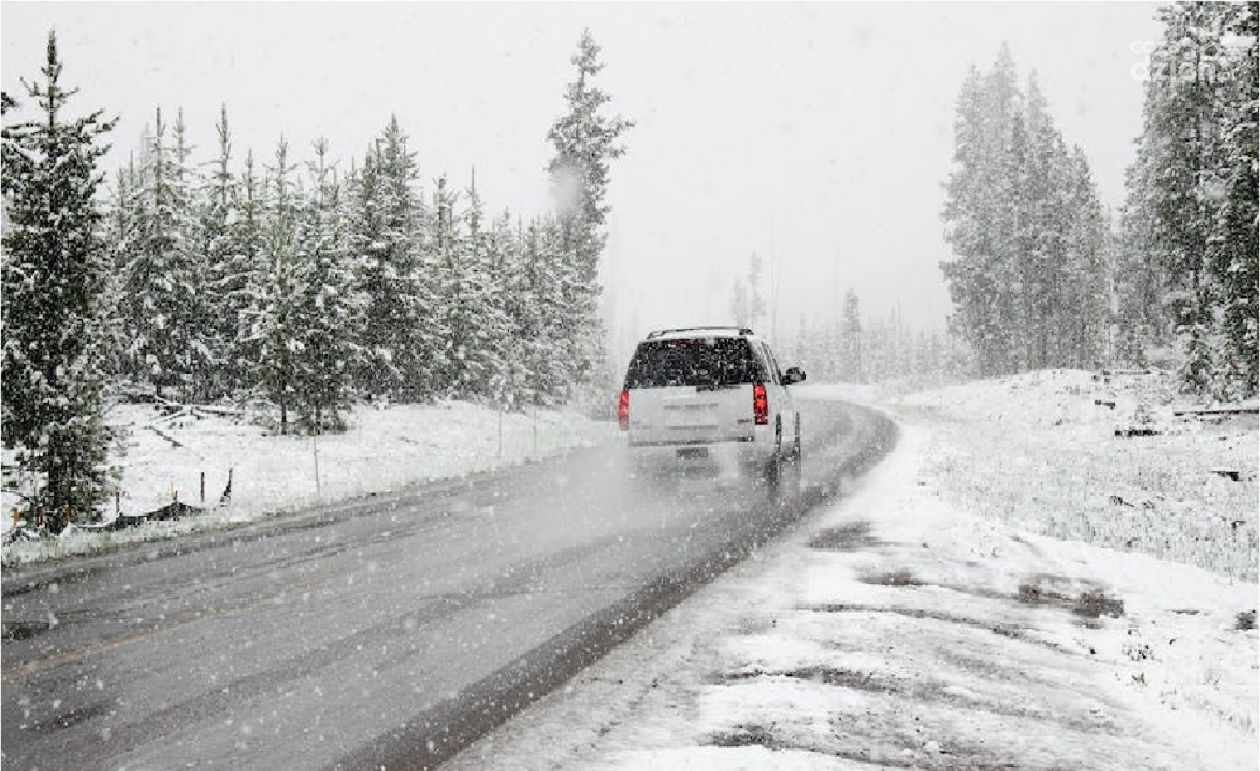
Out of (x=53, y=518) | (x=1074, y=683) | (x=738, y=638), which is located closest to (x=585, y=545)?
(x=738, y=638)

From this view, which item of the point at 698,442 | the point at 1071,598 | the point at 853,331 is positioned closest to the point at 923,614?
the point at 1071,598

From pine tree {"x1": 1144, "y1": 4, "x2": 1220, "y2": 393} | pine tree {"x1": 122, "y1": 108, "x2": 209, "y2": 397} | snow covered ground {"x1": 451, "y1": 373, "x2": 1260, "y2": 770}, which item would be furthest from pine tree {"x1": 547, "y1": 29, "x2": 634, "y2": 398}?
snow covered ground {"x1": 451, "y1": 373, "x2": 1260, "y2": 770}

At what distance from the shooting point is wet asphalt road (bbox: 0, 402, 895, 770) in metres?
4.51

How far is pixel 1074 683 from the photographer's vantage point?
5.19m

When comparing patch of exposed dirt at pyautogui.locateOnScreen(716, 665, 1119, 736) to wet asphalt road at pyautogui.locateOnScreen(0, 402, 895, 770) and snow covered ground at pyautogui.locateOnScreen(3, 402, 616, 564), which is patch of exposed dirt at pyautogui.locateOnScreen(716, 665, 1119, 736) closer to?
A: wet asphalt road at pyautogui.locateOnScreen(0, 402, 895, 770)

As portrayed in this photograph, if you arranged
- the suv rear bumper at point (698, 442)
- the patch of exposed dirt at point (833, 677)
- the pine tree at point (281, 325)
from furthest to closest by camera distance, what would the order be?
1. the pine tree at point (281, 325)
2. the suv rear bumper at point (698, 442)
3. the patch of exposed dirt at point (833, 677)

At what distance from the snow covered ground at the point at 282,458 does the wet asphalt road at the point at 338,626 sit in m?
1.96

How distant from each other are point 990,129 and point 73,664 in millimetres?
61375

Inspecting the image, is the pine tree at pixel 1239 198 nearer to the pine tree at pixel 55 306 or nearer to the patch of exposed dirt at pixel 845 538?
the patch of exposed dirt at pixel 845 538

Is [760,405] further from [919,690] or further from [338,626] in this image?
[919,690]

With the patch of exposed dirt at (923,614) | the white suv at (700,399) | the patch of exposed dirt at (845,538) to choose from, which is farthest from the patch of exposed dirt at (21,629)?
the white suv at (700,399)

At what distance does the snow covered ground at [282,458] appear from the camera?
13.5m

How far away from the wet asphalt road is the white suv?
4.66ft

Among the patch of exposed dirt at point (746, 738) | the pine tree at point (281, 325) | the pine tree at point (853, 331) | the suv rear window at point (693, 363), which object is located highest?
the pine tree at point (853, 331)
